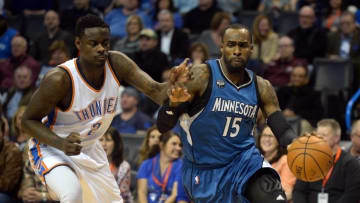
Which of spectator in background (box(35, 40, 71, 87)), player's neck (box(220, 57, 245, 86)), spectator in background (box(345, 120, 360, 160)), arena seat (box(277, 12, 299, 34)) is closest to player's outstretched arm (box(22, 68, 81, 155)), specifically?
player's neck (box(220, 57, 245, 86))

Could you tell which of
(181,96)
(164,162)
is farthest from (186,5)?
(181,96)

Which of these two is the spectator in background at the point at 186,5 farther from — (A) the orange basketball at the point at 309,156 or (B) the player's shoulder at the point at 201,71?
(A) the orange basketball at the point at 309,156

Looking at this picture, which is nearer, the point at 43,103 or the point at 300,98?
the point at 43,103

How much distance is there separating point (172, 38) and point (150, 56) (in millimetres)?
783

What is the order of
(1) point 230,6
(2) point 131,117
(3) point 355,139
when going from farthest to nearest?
(1) point 230,6
(2) point 131,117
(3) point 355,139

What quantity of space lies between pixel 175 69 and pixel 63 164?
4.15ft

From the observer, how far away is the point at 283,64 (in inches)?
442

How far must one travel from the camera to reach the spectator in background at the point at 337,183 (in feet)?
23.7

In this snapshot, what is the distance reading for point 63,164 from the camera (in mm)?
5773

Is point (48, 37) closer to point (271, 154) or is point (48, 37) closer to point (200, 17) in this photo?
point (200, 17)

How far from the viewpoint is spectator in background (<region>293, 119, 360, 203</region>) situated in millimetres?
7219

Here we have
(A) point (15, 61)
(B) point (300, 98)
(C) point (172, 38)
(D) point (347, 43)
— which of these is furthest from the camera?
(A) point (15, 61)

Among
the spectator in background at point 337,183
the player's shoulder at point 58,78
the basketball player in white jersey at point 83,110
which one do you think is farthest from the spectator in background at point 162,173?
the player's shoulder at point 58,78

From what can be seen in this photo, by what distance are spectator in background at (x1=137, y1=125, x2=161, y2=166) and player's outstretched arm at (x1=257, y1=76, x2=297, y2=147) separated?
11.3 feet
